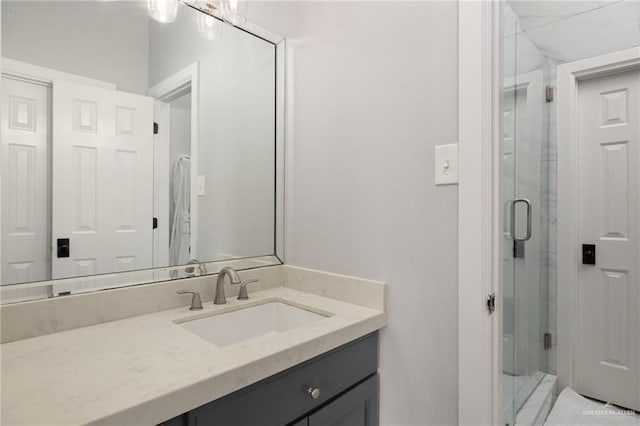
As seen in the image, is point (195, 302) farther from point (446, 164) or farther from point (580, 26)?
point (580, 26)

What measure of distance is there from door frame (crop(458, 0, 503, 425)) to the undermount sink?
479 mm

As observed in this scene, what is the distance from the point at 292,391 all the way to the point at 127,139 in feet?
3.03

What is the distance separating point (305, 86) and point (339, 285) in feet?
2.80

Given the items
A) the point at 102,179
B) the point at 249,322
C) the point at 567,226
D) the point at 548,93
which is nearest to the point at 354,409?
the point at 249,322

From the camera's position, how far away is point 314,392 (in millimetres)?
926

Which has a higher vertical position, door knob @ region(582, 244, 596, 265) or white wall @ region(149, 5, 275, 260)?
white wall @ region(149, 5, 275, 260)

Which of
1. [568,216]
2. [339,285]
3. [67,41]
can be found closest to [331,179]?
[339,285]

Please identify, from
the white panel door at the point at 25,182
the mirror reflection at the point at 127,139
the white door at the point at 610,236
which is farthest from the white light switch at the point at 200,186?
the white door at the point at 610,236

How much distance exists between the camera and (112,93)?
3.53ft

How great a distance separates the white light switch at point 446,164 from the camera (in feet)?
3.33

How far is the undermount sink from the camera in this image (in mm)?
1141

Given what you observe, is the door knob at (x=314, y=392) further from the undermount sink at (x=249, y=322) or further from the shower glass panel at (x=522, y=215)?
the shower glass panel at (x=522, y=215)

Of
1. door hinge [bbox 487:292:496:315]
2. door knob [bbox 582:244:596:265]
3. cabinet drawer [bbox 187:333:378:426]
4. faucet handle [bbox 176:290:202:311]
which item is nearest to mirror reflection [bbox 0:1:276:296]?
faucet handle [bbox 176:290:202:311]

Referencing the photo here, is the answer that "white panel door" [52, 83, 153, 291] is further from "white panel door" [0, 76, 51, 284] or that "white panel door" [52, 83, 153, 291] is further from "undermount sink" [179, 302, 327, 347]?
"undermount sink" [179, 302, 327, 347]
